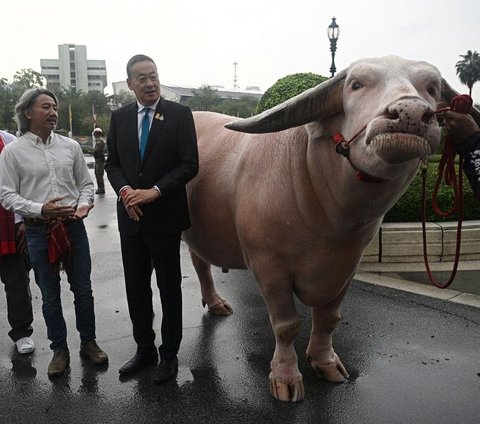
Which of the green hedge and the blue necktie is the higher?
the blue necktie

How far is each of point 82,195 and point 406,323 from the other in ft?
9.47

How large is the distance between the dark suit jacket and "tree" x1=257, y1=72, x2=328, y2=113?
3.85m

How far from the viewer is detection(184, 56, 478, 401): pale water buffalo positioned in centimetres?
203

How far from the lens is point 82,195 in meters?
3.49

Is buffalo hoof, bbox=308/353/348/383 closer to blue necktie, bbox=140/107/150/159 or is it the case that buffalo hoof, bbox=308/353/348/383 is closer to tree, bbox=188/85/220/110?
blue necktie, bbox=140/107/150/159

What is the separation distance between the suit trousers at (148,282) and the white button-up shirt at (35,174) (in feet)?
1.90

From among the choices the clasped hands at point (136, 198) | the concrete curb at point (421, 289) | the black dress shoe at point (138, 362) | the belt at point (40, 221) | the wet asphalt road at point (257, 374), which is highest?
the clasped hands at point (136, 198)

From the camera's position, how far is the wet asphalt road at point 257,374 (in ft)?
9.47

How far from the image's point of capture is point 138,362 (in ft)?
11.1

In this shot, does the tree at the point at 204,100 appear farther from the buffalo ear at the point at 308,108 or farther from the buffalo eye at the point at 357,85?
the buffalo eye at the point at 357,85

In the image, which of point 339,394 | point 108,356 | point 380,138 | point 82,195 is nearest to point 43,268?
point 82,195

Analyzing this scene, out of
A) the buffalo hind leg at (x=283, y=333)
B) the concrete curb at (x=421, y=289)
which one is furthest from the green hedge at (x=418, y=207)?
the buffalo hind leg at (x=283, y=333)

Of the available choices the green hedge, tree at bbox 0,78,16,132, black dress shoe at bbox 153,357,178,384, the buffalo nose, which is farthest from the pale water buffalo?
tree at bbox 0,78,16,132

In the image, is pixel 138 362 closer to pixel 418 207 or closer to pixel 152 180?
pixel 152 180
